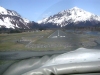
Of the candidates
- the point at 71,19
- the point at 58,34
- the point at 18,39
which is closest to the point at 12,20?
the point at 18,39

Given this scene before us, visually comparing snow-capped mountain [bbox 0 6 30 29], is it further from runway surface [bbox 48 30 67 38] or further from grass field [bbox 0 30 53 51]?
runway surface [bbox 48 30 67 38]

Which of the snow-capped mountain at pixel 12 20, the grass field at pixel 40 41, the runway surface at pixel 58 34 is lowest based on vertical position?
the grass field at pixel 40 41

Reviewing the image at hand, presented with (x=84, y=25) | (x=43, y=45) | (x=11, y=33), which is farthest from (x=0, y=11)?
(x=84, y=25)

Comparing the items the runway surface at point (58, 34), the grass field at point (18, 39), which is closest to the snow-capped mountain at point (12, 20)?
the grass field at point (18, 39)

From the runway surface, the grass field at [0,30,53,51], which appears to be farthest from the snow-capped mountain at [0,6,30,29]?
the runway surface

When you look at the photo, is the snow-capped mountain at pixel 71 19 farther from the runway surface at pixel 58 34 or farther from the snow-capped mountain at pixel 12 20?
the snow-capped mountain at pixel 12 20
